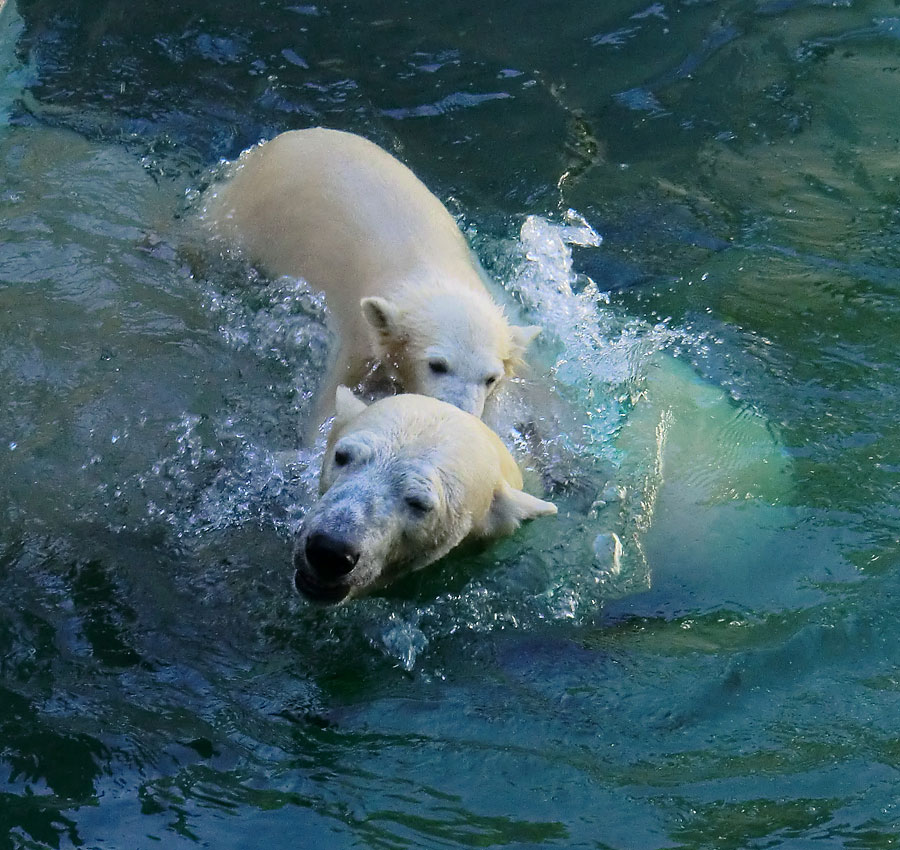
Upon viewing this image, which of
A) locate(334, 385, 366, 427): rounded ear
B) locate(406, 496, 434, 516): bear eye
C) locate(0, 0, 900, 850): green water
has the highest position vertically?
locate(406, 496, 434, 516): bear eye

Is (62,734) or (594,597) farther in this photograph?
(594,597)

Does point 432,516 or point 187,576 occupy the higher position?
point 432,516

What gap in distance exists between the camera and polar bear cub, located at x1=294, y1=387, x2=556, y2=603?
111 inches

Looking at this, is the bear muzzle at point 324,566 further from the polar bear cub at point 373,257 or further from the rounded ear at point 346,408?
the polar bear cub at point 373,257

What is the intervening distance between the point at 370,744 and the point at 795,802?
1097 millimetres

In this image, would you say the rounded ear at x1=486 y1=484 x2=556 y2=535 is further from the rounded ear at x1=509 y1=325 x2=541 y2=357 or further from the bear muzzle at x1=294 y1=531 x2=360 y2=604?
the rounded ear at x1=509 y1=325 x2=541 y2=357

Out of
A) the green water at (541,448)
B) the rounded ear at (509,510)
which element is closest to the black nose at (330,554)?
the green water at (541,448)

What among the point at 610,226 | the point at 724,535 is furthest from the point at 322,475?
the point at 610,226

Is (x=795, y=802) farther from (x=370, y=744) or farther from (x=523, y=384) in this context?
(x=523, y=384)

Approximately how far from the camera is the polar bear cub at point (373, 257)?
13.3 ft

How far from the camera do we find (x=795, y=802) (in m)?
2.80

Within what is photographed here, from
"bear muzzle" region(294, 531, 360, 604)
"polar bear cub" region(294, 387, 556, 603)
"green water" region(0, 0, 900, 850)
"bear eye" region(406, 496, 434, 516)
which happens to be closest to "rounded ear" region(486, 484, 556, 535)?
"polar bear cub" region(294, 387, 556, 603)

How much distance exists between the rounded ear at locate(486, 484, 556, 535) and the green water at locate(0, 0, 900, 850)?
182 mm

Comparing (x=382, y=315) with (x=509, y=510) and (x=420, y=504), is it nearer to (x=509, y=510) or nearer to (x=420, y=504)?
(x=509, y=510)
